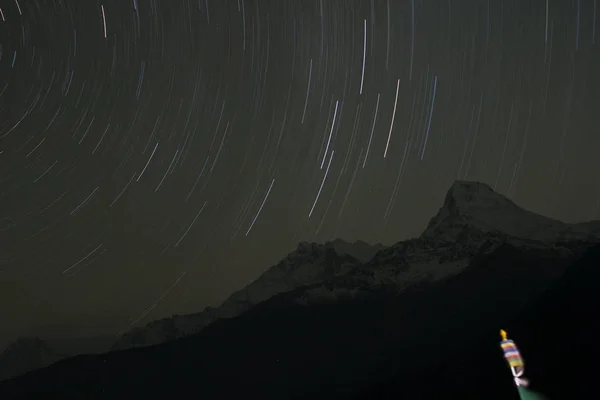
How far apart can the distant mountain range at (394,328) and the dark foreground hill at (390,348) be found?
1.30 feet

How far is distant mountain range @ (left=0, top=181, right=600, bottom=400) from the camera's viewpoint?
65.0 meters

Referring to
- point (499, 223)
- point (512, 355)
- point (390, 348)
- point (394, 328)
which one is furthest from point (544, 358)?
point (499, 223)

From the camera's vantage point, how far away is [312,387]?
9412cm

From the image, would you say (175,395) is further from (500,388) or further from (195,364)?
(500,388)

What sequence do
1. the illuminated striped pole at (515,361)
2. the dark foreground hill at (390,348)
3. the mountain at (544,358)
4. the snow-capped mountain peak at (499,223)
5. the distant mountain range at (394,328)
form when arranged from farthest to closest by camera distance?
the snow-capped mountain peak at (499,223) → the distant mountain range at (394,328) → the dark foreground hill at (390,348) → the mountain at (544,358) → the illuminated striped pole at (515,361)

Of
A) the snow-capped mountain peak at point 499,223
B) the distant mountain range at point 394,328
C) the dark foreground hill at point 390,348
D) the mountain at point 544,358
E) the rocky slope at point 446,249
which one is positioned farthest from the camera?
the snow-capped mountain peak at point 499,223

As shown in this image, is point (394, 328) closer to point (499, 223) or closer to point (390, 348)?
point (390, 348)

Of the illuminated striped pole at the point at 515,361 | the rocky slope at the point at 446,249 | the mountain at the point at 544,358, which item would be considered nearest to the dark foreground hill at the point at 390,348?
the mountain at the point at 544,358

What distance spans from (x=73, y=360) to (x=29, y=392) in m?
19.4

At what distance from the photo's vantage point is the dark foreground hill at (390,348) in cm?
5431

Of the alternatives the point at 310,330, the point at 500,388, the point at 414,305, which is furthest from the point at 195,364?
the point at 500,388

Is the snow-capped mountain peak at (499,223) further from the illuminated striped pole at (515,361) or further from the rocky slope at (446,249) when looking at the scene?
the illuminated striped pole at (515,361)

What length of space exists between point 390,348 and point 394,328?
540 inches

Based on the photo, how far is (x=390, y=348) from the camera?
102 meters
